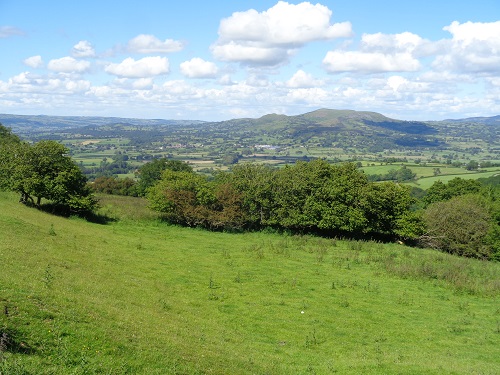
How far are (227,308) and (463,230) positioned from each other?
119 ft

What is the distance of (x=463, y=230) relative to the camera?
153 feet

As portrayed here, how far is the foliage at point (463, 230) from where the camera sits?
46.3 m

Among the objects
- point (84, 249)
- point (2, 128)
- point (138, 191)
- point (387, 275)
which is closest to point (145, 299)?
point (84, 249)

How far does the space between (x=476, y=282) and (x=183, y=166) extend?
6993 cm

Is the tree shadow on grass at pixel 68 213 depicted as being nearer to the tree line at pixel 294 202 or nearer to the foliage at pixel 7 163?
the tree line at pixel 294 202

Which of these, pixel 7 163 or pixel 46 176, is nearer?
pixel 46 176

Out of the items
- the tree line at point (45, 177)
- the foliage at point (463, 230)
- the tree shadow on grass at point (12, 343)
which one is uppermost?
the tree line at point (45, 177)

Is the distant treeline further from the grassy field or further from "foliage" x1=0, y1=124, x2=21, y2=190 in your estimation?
"foliage" x1=0, y1=124, x2=21, y2=190

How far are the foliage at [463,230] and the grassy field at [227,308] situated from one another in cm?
995

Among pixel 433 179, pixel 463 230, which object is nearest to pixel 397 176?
pixel 433 179

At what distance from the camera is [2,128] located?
8088 cm

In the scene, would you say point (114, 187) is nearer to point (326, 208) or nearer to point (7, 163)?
point (7, 163)

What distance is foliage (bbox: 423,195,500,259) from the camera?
46.3 meters

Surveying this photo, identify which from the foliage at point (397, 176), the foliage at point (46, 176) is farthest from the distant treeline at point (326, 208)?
the foliage at point (397, 176)
